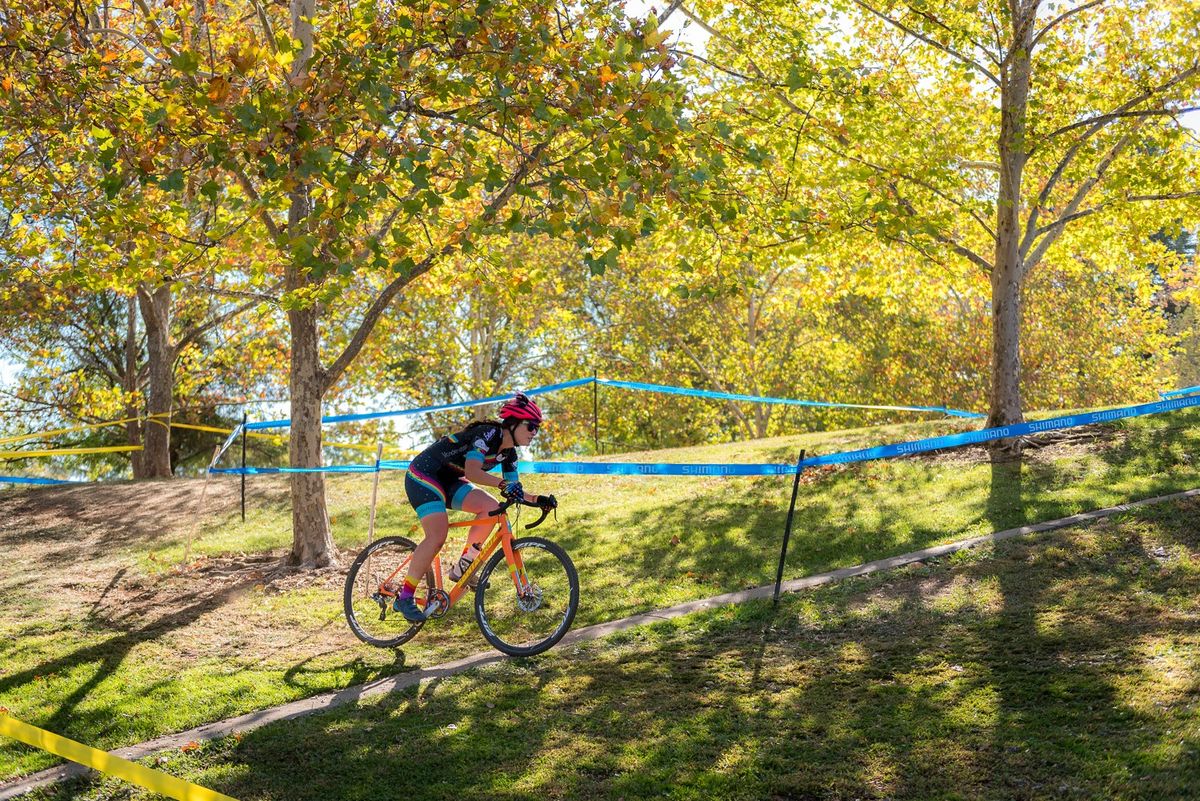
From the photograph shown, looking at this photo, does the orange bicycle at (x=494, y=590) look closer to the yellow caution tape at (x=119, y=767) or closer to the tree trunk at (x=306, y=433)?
the tree trunk at (x=306, y=433)

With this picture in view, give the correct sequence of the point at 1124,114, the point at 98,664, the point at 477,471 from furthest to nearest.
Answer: the point at 1124,114 → the point at 98,664 → the point at 477,471

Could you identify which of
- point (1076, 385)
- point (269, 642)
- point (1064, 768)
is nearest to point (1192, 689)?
point (1064, 768)

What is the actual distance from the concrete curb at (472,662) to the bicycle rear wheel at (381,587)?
684 millimetres

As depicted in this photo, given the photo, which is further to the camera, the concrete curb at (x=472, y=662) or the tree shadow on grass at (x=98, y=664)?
the tree shadow on grass at (x=98, y=664)

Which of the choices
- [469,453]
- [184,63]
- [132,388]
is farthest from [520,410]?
[132,388]

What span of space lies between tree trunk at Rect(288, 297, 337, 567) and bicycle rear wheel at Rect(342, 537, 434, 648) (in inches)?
118

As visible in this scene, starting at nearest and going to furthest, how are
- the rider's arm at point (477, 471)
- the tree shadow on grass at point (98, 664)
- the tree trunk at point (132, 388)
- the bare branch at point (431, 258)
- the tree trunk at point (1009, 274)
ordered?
the tree shadow on grass at point (98, 664) < the rider's arm at point (477, 471) < the bare branch at point (431, 258) < the tree trunk at point (1009, 274) < the tree trunk at point (132, 388)

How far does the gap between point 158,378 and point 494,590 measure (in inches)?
571

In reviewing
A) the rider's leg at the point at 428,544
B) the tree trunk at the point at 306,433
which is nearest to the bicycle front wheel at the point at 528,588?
the rider's leg at the point at 428,544

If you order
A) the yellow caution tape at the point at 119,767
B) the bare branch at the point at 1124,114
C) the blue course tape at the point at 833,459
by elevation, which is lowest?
the yellow caution tape at the point at 119,767

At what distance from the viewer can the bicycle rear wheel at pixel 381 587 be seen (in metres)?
8.27

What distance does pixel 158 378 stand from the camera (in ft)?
65.8

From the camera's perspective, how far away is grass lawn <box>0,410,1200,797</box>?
25.0 feet

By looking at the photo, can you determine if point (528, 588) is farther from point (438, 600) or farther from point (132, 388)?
point (132, 388)
